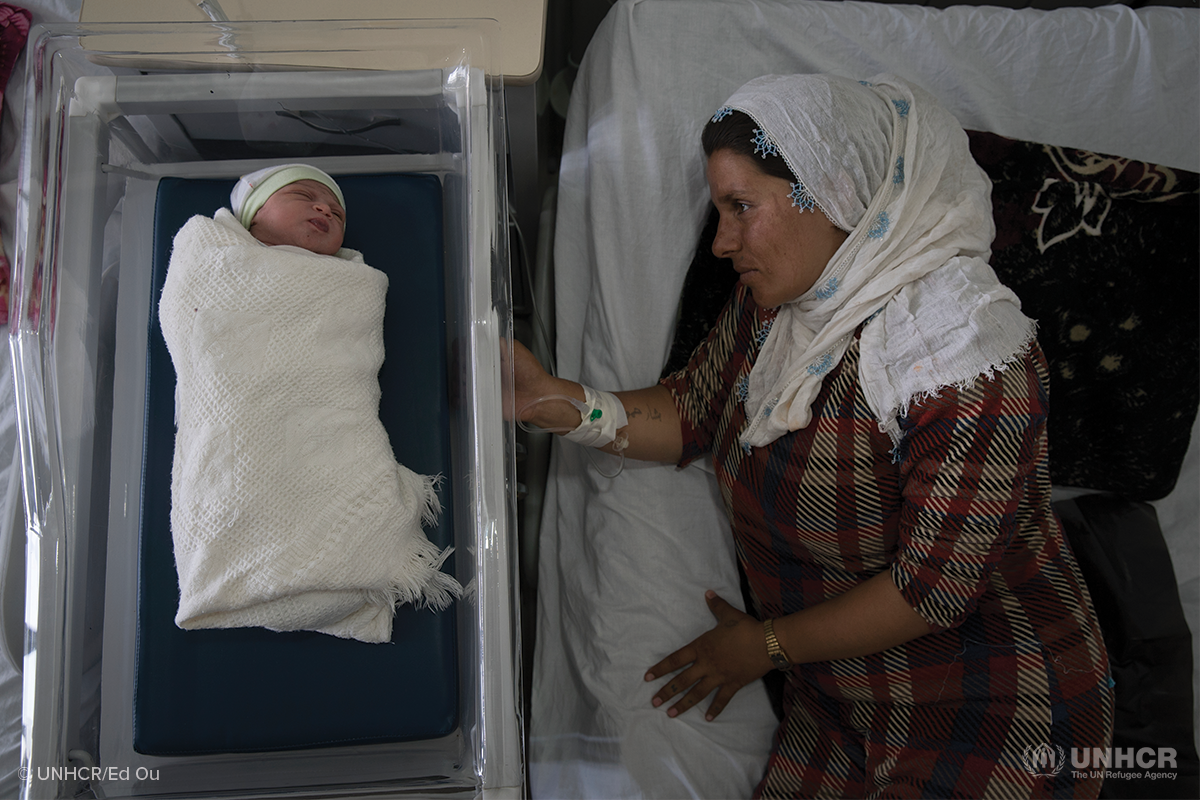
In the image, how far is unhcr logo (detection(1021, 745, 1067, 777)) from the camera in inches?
45.2

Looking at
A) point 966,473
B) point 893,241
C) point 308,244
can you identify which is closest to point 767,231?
point 893,241

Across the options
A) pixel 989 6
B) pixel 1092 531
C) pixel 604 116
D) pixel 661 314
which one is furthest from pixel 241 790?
pixel 989 6

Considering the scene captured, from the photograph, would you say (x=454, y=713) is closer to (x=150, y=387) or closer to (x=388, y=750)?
(x=388, y=750)

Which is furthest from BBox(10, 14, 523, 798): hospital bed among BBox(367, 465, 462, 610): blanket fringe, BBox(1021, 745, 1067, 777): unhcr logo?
BBox(1021, 745, 1067, 777): unhcr logo

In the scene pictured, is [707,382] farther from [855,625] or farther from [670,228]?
[855,625]

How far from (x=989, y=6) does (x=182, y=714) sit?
194cm

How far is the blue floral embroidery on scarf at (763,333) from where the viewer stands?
3.98 ft

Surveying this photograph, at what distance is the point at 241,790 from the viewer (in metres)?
1.03

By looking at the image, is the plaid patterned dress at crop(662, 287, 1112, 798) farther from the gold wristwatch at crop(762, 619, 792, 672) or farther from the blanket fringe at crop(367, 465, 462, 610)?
the blanket fringe at crop(367, 465, 462, 610)

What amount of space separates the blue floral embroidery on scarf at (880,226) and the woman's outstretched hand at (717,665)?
0.66 metres

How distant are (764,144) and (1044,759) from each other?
1.03m

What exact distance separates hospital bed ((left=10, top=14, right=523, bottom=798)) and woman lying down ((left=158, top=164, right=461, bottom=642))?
0.07m

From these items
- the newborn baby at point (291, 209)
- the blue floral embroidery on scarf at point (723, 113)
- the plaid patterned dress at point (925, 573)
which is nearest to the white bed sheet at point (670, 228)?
the plaid patterned dress at point (925, 573)

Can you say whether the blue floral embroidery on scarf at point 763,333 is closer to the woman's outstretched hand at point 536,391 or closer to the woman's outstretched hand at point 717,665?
the woman's outstretched hand at point 536,391
